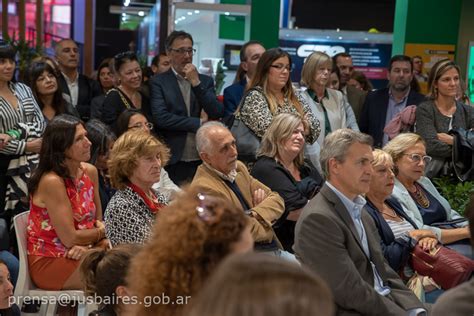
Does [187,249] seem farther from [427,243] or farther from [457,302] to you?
[427,243]

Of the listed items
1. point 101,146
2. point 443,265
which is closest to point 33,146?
point 101,146

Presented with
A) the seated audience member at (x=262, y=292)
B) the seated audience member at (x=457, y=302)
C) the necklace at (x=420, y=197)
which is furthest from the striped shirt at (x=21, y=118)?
the seated audience member at (x=262, y=292)

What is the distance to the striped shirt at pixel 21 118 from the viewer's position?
4.91 m

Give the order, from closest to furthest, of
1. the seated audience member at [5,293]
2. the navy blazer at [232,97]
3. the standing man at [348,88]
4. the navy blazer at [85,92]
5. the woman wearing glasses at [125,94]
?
the seated audience member at [5,293], the woman wearing glasses at [125,94], the navy blazer at [232,97], the navy blazer at [85,92], the standing man at [348,88]

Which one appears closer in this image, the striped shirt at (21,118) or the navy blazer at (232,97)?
the striped shirt at (21,118)

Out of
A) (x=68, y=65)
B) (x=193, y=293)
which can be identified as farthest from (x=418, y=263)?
(x=68, y=65)

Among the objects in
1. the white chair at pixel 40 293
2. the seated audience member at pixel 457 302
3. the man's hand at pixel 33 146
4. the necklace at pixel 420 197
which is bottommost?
the white chair at pixel 40 293

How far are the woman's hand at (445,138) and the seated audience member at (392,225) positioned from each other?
1.19 m

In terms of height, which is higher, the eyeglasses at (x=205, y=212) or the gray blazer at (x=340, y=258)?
the eyeglasses at (x=205, y=212)

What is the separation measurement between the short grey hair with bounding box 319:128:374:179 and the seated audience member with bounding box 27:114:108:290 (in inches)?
51.1

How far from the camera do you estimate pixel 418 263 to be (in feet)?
13.3

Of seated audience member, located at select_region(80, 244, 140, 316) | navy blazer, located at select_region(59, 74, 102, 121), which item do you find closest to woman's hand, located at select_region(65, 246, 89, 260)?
seated audience member, located at select_region(80, 244, 140, 316)

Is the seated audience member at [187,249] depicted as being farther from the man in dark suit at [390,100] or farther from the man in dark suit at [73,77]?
the man in dark suit at [73,77]

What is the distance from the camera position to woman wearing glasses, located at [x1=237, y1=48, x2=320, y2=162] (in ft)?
16.5
